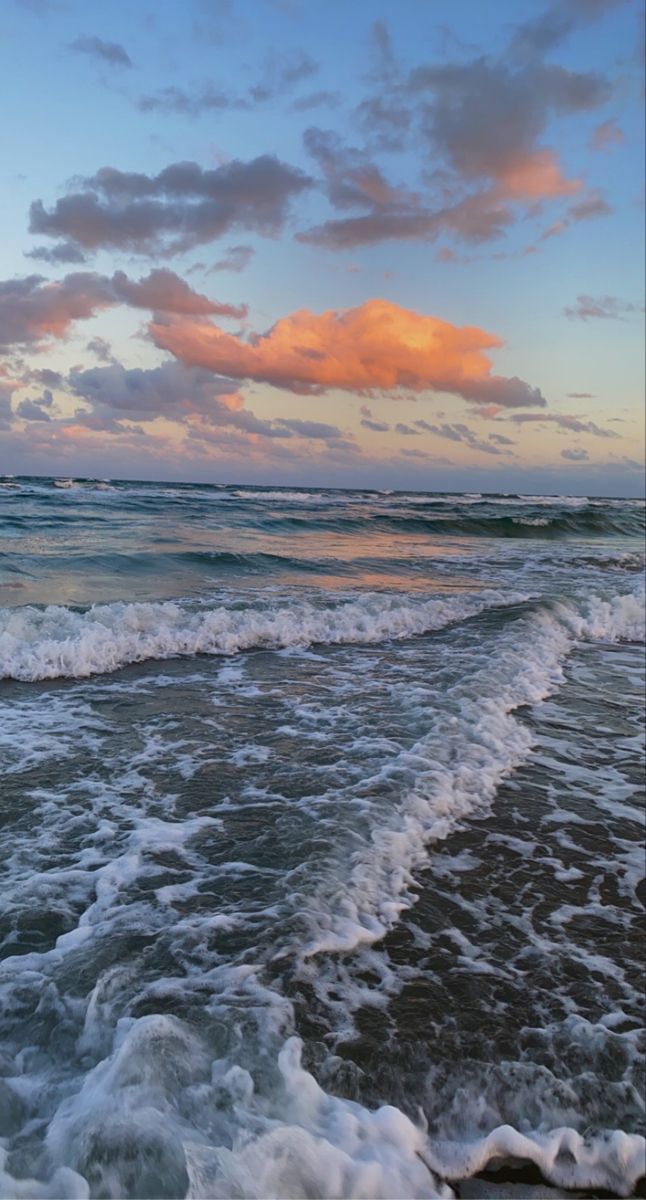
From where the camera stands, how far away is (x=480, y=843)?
451 cm

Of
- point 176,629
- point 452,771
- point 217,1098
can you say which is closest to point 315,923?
point 217,1098

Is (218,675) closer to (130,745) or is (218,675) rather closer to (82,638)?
(82,638)

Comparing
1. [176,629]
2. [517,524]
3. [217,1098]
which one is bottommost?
[217,1098]

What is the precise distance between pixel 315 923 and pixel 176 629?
698cm

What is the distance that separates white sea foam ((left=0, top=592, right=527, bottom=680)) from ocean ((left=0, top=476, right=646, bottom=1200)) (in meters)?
0.08

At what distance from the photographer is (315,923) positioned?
137 inches

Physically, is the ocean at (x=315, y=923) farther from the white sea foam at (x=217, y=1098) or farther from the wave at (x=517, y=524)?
the wave at (x=517, y=524)

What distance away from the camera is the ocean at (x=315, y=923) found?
2.34m

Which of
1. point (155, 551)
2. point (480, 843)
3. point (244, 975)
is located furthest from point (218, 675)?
point (155, 551)

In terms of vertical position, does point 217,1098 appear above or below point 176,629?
below

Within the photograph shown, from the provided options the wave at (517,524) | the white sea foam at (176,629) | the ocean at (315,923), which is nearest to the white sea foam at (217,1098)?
the ocean at (315,923)

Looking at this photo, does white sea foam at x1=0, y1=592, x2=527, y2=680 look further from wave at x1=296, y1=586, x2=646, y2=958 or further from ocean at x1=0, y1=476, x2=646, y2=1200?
wave at x1=296, y1=586, x2=646, y2=958

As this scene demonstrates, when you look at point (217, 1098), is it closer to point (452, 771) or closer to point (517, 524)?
point (452, 771)

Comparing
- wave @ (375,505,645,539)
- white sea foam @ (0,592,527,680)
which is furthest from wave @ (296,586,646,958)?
wave @ (375,505,645,539)
